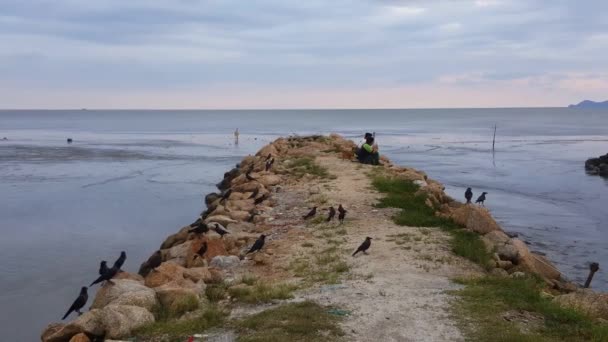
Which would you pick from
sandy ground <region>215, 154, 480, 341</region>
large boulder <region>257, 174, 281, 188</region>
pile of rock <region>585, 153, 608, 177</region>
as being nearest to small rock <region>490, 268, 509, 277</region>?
sandy ground <region>215, 154, 480, 341</region>

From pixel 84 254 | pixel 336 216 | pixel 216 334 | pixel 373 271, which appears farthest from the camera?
pixel 84 254

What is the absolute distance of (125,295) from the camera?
7820mm

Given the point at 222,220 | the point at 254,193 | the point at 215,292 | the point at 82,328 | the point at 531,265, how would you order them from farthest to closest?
the point at 254,193
the point at 222,220
the point at 531,265
the point at 215,292
the point at 82,328

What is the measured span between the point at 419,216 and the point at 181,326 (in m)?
7.35

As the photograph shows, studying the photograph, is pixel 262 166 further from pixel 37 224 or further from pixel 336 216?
pixel 336 216

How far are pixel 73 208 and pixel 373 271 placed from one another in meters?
16.9

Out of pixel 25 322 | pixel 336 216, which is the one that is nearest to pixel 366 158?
pixel 336 216

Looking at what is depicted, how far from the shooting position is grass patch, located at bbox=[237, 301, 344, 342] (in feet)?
21.4

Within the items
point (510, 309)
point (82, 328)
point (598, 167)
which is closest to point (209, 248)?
point (82, 328)

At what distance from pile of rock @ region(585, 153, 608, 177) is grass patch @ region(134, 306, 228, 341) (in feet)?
106

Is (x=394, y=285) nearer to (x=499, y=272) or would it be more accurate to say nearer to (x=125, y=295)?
(x=499, y=272)

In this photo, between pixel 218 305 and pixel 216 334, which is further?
pixel 218 305

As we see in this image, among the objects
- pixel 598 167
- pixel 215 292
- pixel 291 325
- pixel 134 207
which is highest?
pixel 291 325

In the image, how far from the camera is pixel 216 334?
685cm
